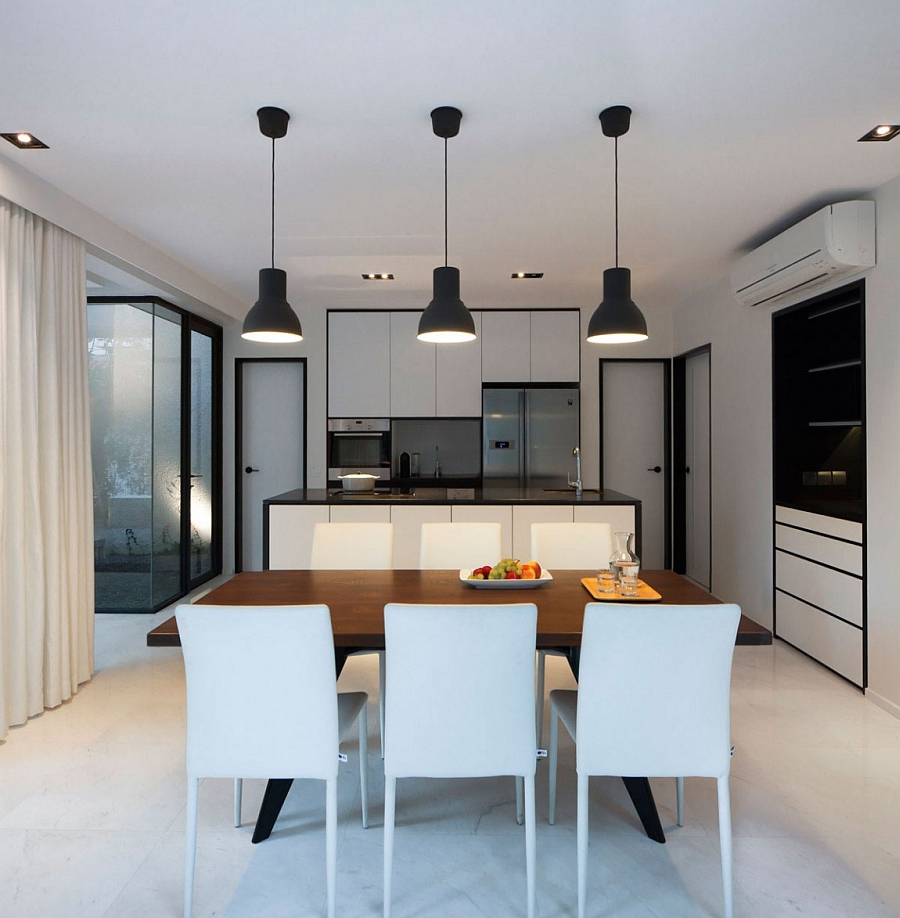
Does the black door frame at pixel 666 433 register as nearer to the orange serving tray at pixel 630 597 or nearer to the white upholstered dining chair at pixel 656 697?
the orange serving tray at pixel 630 597

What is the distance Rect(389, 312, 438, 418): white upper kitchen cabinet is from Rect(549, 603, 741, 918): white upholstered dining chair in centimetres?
463

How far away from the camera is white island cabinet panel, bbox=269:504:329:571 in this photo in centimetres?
464

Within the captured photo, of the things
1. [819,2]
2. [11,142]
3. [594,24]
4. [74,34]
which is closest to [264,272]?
[74,34]

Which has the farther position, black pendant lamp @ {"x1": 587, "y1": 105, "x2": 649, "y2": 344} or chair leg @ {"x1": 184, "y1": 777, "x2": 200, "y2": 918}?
black pendant lamp @ {"x1": 587, "y1": 105, "x2": 649, "y2": 344}

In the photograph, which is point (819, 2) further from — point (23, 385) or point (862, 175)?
point (23, 385)

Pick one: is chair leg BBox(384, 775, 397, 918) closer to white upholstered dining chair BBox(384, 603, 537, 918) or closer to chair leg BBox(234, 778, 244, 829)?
white upholstered dining chair BBox(384, 603, 537, 918)

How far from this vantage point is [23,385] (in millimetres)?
3219

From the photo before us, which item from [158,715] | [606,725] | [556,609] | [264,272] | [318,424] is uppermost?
[264,272]

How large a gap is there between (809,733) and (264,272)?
315cm

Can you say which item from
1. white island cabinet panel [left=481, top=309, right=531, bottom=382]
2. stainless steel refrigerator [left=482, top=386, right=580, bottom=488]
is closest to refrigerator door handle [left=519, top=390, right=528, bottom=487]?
stainless steel refrigerator [left=482, top=386, right=580, bottom=488]

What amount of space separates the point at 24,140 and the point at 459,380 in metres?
4.03

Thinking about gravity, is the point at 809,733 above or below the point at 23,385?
below

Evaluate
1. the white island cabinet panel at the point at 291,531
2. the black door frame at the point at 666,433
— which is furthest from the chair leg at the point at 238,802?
the black door frame at the point at 666,433

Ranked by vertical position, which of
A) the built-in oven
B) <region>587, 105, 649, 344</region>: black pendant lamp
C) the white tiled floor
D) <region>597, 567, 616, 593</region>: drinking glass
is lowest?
the white tiled floor
